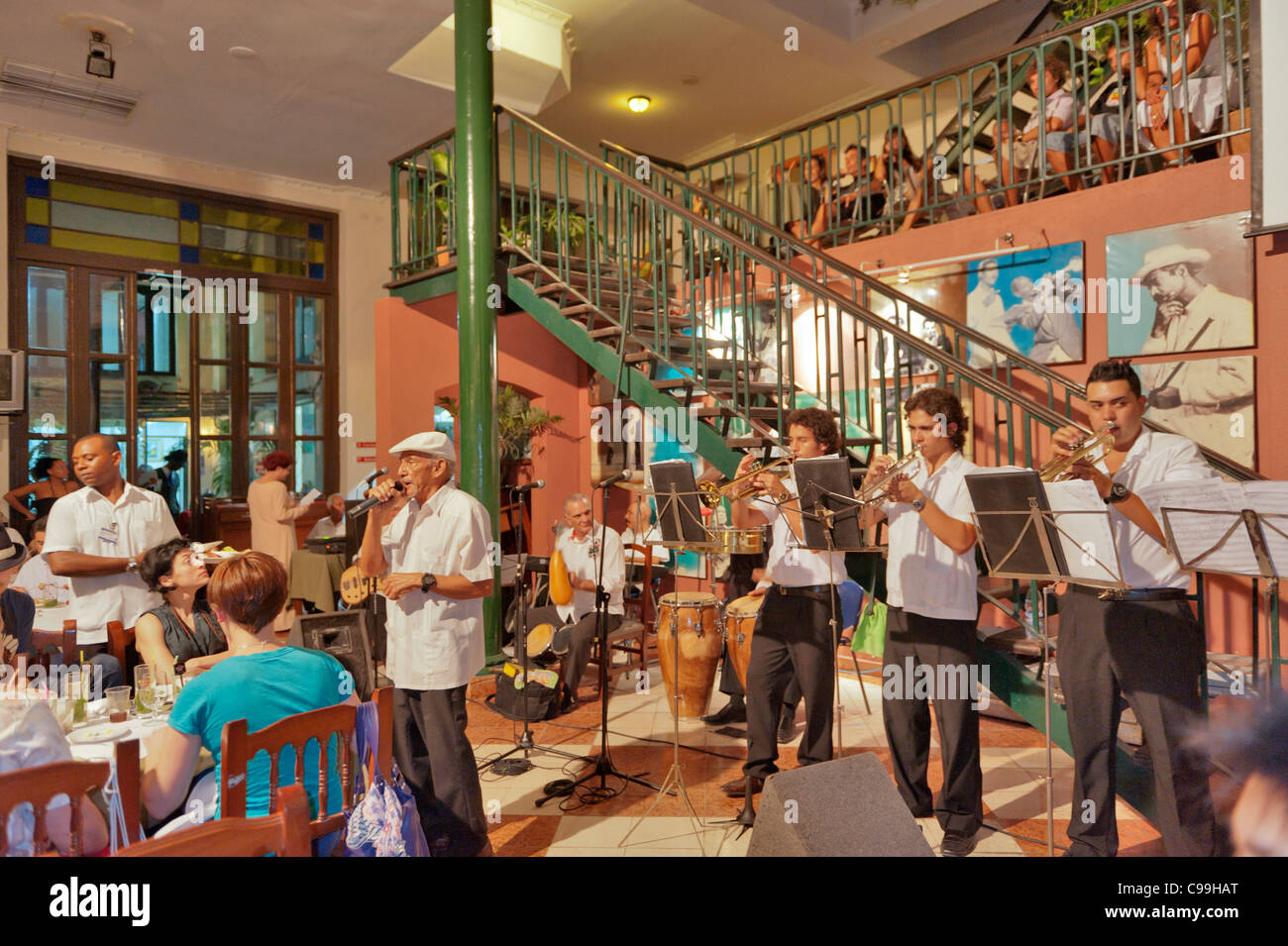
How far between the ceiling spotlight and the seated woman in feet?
18.2

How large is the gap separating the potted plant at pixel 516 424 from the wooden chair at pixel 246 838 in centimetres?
726

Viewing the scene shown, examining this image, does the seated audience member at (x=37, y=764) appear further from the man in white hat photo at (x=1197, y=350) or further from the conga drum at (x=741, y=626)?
the man in white hat photo at (x=1197, y=350)

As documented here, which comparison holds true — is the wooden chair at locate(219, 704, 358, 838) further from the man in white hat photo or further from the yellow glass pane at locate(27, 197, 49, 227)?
the yellow glass pane at locate(27, 197, 49, 227)

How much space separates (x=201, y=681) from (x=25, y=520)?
6628mm

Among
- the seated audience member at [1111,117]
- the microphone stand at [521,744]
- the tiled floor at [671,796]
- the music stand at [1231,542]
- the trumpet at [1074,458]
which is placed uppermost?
the seated audience member at [1111,117]

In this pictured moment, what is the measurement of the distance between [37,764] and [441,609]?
142cm

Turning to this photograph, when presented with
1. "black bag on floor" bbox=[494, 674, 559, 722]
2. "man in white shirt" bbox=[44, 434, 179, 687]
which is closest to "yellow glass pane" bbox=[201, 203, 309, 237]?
"man in white shirt" bbox=[44, 434, 179, 687]

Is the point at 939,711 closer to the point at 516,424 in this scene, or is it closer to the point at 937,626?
the point at 937,626

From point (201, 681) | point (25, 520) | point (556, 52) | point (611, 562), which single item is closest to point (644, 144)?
point (556, 52)

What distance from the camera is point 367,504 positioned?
3.33 meters

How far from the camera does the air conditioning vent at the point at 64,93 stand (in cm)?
652

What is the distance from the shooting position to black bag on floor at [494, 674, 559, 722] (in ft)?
17.2

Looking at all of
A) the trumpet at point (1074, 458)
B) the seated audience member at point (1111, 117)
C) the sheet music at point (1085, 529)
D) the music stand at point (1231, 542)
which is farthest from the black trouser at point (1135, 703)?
the seated audience member at point (1111, 117)

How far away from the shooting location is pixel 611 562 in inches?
222
